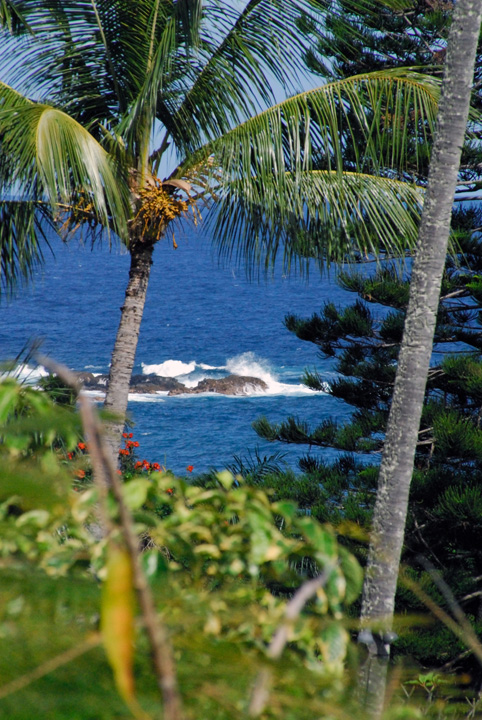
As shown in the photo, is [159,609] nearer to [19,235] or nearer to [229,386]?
[19,235]

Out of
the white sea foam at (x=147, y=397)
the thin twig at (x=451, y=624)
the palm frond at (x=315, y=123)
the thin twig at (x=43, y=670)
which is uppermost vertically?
the palm frond at (x=315, y=123)

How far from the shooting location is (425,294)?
3.63m

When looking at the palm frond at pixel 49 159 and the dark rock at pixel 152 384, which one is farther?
the dark rock at pixel 152 384

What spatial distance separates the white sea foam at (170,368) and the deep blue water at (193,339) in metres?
0.09

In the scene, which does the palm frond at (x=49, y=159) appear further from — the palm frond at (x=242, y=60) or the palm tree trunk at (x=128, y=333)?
the palm frond at (x=242, y=60)

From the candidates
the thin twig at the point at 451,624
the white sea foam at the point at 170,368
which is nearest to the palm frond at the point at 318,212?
the thin twig at the point at 451,624

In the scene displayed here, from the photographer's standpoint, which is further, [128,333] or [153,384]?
[153,384]

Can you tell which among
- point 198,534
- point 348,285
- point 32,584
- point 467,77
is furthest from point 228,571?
point 348,285

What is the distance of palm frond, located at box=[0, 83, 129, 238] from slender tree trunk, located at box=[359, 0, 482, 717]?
2.07m

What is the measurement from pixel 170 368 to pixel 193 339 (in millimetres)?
6033

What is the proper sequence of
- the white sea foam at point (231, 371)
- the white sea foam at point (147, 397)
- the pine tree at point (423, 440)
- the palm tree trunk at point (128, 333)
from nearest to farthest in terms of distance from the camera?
the palm tree trunk at point (128, 333) → the pine tree at point (423, 440) → the white sea foam at point (147, 397) → the white sea foam at point (231, 371)

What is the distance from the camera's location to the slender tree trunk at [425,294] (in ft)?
11.7

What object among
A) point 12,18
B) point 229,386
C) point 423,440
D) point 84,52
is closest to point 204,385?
point 229,386

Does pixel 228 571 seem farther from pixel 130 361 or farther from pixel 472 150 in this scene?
pixel 472 150
